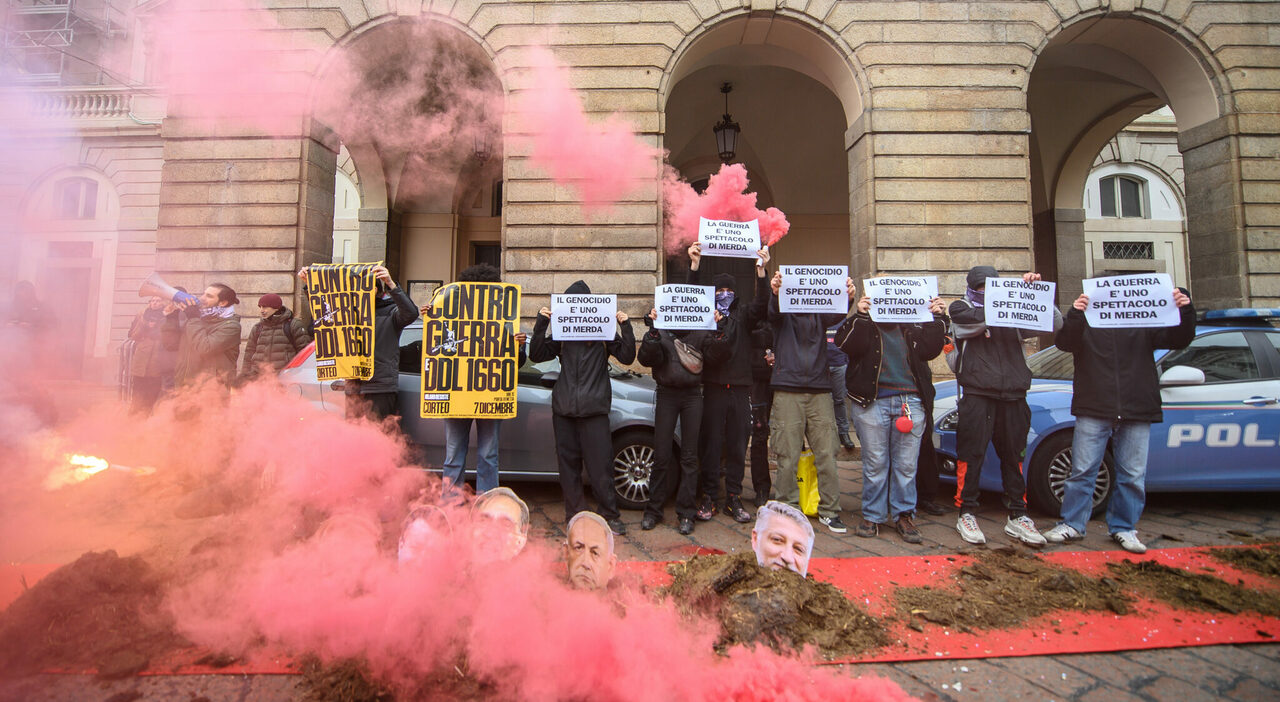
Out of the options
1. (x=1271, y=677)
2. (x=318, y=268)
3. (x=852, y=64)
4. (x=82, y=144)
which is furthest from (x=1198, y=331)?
(x=82, y=144)

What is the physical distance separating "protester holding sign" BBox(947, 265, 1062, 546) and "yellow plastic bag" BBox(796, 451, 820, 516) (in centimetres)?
98

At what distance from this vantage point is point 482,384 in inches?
170

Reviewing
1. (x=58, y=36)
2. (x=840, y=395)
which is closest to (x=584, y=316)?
(x=840, y=395)

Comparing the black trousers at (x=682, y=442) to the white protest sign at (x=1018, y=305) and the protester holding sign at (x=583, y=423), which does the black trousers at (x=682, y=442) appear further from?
the white protest sign at (x=1018, y=305)

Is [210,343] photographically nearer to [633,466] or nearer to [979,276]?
[633,466]

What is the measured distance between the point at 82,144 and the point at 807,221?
53.4 ft

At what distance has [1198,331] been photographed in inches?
193

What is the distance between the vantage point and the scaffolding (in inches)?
195

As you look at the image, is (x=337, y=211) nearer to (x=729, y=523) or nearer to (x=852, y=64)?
(x=852, y=64)

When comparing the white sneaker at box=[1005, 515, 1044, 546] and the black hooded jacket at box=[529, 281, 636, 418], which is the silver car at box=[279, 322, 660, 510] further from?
the white sneaker at box=[1005, 515, 1044, 546]

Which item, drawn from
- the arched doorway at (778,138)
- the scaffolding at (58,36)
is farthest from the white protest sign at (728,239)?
the scaffolding at (58,36)

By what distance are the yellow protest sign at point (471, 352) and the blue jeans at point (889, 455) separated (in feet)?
8.66

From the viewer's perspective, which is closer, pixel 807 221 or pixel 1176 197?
pixel 807 221

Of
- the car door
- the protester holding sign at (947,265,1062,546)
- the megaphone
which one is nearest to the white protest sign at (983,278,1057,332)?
the protester holding sign at (947,265,1062,546)
